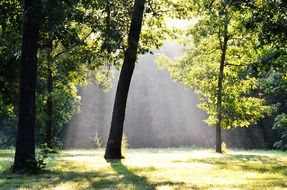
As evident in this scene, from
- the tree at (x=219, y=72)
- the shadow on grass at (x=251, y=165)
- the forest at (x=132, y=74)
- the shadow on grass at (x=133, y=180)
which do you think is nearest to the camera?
the shadow on grass at (x=133, y=180)

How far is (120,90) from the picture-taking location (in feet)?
70.5

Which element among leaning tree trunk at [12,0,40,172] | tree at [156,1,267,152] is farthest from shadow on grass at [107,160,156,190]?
tree at [156,1,267,152]

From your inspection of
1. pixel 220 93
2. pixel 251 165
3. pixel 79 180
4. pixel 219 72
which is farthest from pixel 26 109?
pixel 219 72

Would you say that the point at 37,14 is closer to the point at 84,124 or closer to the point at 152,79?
the point at 84,124

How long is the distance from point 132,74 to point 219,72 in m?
11.8

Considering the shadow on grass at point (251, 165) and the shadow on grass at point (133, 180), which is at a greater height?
the shadow on grass at point (251, 165)

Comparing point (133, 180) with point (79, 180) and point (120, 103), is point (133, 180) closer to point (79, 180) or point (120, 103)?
point (79, 180)

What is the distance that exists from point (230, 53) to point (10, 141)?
4302cm

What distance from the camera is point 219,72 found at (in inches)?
1264

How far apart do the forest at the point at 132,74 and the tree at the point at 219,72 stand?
0.26ft

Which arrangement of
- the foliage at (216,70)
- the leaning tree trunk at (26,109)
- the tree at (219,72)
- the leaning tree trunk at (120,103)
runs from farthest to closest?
the foliage at (216,70)
the tree at (219,72)
the leaning tree trunk at (120,103)
the leaning tree trunk at (26,109)

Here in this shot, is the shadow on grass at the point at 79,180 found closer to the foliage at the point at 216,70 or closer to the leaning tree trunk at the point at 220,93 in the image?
the leaning tree trunk at the point at 220,93

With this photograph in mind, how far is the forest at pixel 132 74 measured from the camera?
12.7 meters

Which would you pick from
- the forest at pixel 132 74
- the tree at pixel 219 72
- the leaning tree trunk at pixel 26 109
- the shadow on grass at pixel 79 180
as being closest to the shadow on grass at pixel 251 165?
the forest at pixel 132 74
